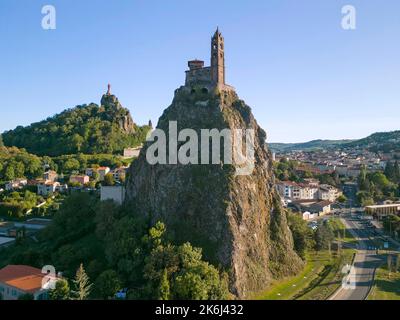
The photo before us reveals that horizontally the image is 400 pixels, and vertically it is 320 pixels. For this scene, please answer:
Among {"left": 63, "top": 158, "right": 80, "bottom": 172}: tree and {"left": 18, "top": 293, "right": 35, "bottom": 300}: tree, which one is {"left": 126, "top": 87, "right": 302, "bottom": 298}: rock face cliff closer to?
{"left": 18, "top": 293, "right": 35, "bottom": 300}: tree

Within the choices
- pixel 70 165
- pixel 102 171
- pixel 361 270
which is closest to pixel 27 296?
pixel 361 270

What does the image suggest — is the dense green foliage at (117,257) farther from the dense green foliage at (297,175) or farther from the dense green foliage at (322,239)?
the dense green foliage at (297,175)

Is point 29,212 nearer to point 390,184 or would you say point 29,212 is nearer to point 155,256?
point 155,256

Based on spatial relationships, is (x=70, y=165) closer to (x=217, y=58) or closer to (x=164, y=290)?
(x=217, y=58)

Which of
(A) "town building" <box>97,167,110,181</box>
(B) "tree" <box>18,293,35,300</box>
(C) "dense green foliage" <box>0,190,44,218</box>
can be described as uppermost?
(A) "town building" <box>97,167,110,181</box>

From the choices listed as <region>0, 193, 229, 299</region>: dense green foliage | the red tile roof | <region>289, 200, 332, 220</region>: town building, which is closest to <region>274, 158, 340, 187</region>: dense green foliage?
<region>289, 200, 332, 220</region>: town building
